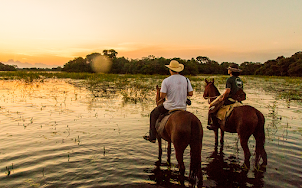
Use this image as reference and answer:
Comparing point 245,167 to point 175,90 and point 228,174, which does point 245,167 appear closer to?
point 228,174

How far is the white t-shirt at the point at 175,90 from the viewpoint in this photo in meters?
5.47

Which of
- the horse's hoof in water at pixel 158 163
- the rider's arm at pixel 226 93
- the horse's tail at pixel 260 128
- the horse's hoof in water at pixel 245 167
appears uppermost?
the rider's arm at pixel 226 93

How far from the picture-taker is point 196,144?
16.2ft

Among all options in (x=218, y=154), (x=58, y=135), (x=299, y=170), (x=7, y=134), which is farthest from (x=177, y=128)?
(x=7, y=134)

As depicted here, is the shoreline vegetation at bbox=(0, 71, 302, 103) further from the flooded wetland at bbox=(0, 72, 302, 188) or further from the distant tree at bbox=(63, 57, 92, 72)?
the distant tree at bbox=(63, 57, 92, 72)

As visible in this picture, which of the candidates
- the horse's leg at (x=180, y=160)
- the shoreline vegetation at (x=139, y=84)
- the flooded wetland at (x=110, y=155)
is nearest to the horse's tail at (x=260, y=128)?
the flooded wetland at (x=110, y=155)

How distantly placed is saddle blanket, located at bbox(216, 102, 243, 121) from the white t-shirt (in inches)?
66.8

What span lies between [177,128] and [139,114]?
7.67 m

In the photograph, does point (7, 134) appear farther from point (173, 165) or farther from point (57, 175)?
point (173, 165)

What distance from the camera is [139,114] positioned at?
1246cm

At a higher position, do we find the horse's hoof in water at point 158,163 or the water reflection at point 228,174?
the horse's hoof in water at point 158,163

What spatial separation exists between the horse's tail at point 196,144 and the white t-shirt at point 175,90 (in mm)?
757

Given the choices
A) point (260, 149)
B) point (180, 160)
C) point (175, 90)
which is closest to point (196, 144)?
point (180, 160)

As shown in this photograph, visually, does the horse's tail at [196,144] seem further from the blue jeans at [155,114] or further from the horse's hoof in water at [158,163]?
the horse's hoof in water at [158,163]
